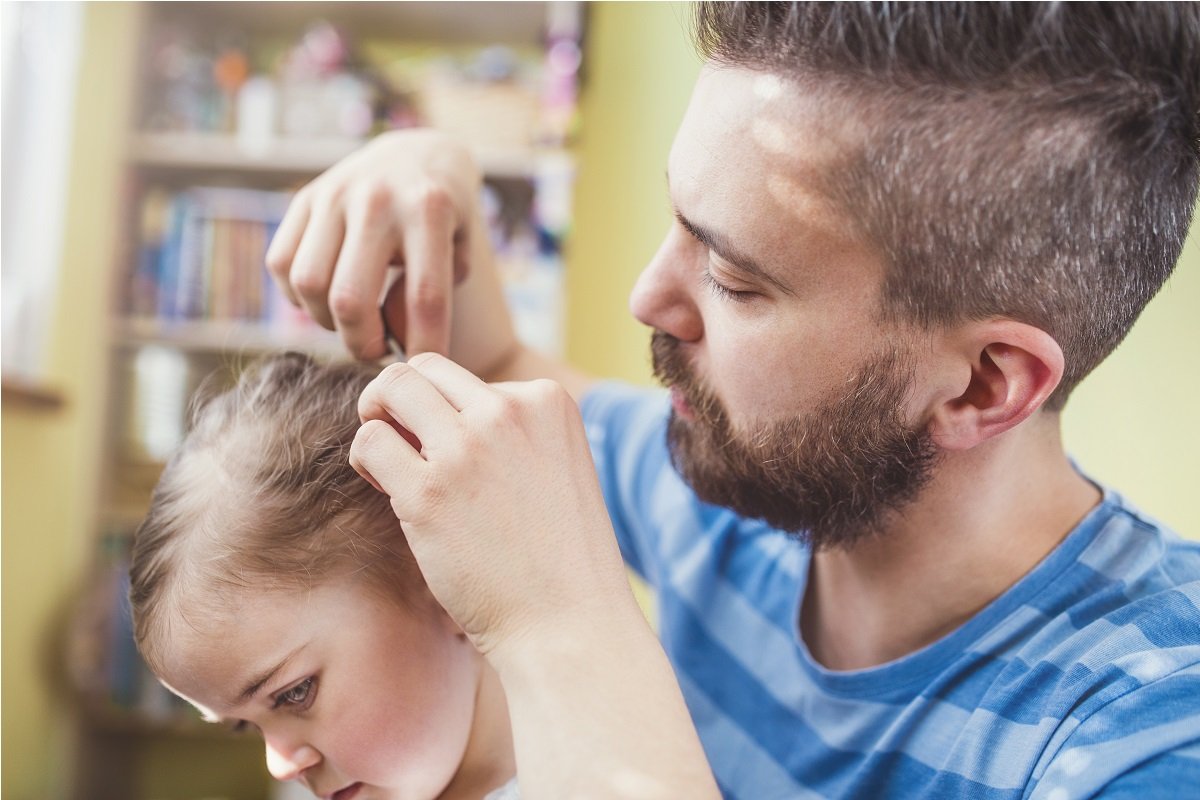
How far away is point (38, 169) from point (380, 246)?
219 cm

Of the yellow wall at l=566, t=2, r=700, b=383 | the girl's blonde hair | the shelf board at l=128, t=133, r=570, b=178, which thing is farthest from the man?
the shelf board at l=128, t=133, r=570, b=178

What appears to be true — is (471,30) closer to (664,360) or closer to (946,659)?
→ (664,360)

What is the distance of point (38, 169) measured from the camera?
2.66 metres

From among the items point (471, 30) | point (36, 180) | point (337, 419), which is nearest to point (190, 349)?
point (36, 180)

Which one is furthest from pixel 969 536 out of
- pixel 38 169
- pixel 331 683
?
pixel 38 169

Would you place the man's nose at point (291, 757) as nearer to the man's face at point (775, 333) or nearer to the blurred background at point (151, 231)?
the man's face at point (775, 333)

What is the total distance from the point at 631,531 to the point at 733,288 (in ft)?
1.92

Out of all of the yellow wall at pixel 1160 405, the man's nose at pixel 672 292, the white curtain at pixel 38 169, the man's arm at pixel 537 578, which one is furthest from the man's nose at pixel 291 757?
the white curtain at pixel 38 169

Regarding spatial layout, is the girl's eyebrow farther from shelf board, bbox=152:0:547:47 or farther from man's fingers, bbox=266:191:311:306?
shelf board, bbox=152:0:547:47

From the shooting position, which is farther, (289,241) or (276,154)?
(276,154)

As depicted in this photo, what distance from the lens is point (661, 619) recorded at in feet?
4.20

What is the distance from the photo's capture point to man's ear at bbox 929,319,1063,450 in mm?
848

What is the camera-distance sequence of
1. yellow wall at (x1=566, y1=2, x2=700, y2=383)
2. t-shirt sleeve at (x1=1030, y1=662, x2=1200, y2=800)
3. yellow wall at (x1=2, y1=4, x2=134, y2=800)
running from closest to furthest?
t-shirt sleeve at (x1=1030, y1=662, x2=1200, y2=800) < yellow wall at (x1=566, y1=2, x2=700, y2=383) < yellow wall at (x1=2, y1=4, x2=134, y2=800)

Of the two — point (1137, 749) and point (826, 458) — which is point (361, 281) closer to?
point (826, 458)
